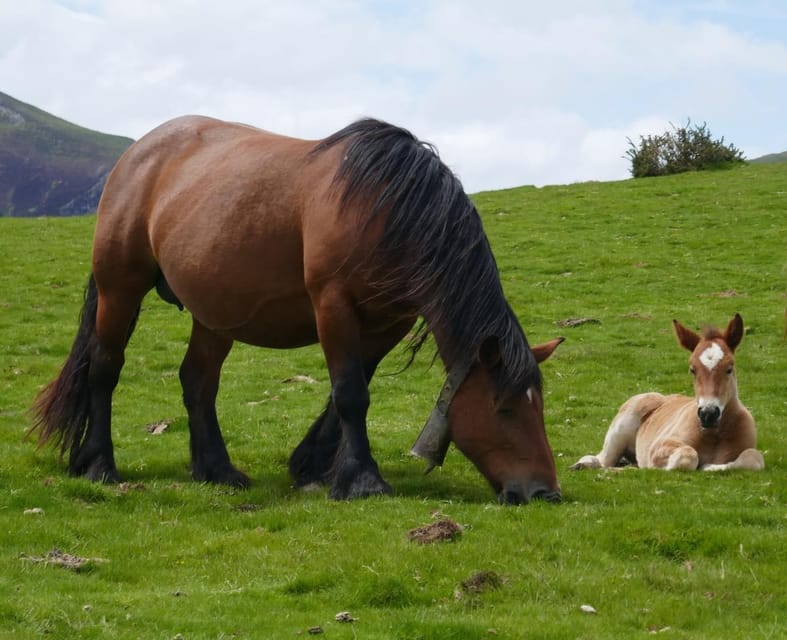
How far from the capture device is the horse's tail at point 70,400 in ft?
35.8

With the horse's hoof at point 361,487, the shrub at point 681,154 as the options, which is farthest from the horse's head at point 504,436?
the shrub at point 681,154

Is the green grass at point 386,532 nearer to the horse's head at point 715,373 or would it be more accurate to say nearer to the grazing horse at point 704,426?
the grazing horse at point 704,426

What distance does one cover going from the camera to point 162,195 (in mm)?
10555

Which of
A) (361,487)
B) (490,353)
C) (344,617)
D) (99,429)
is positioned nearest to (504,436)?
(490,353)

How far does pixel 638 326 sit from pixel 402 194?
14.2 m

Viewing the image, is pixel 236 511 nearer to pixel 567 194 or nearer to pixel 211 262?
pixel 211 262

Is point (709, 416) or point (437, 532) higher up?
point (709, 416)

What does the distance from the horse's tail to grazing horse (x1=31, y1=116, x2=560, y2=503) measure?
16 mm

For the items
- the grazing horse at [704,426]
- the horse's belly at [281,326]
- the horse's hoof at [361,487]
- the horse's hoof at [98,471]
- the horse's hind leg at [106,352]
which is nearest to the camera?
the horse's hoof at [361,487]

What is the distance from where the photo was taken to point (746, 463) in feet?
36.0

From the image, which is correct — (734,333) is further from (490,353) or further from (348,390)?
(348,390)

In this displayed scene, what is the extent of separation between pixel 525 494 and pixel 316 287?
2425mm

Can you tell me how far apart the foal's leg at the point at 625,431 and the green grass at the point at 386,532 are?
0.48 metres

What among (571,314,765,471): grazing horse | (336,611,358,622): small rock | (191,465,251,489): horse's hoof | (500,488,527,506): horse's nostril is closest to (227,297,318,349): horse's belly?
(191,465,251,489): horse's hoof
